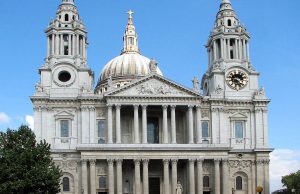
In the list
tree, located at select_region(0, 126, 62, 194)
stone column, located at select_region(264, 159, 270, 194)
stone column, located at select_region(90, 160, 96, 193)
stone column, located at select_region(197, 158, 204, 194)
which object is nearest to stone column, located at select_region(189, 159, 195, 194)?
stone column, located at select_region(197, 158, 204, 194)

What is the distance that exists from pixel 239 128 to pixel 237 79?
671 centimetres

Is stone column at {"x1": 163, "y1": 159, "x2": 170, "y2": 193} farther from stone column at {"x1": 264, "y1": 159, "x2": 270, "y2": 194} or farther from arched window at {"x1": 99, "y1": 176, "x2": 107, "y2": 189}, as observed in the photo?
stone column at {"x1": 264, "y1": 159, "x2": 270, "y2": 194}

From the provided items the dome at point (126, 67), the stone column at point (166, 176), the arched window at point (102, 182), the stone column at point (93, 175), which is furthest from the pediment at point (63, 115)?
the dome at point (126, 67)

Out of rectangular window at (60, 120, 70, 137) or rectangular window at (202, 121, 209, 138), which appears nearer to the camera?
rectangular window at (60, 120, 70, 137)

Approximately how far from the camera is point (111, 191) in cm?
7831

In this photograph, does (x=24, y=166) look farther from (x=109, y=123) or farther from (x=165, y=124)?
(x=165, y=124)

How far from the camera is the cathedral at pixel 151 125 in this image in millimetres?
79812

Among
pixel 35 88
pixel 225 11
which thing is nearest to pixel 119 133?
pixel 35 88

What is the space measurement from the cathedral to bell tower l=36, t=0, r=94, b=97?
13 cm

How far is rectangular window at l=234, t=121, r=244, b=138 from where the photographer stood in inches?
3349

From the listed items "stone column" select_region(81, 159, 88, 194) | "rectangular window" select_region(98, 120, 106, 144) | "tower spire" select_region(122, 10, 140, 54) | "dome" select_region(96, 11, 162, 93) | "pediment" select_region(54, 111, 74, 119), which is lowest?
"stone column" select_region(81, 159, 88, 194)

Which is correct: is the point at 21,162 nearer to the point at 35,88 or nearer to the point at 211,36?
the point at 35,88

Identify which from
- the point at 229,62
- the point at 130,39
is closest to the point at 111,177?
the point at 229,62

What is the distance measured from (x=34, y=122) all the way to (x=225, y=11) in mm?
30092
